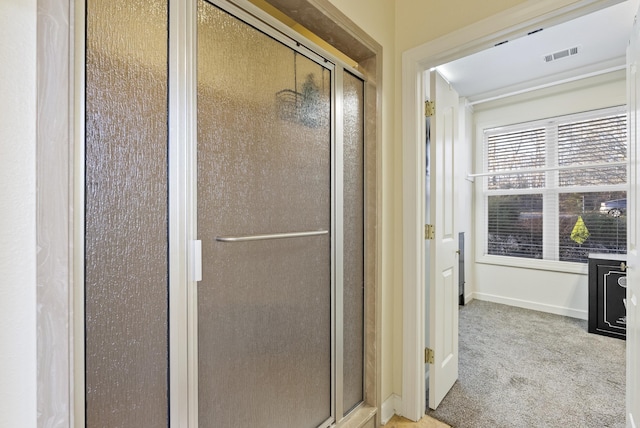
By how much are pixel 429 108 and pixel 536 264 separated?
10.2 ft

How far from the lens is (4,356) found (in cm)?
59

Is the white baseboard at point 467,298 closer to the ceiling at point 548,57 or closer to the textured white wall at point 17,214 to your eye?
the ceiling at point 548,57

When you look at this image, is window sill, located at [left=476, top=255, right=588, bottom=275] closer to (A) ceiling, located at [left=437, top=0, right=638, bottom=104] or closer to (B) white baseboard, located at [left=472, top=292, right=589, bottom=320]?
(B) white baseboard, located at [left=472, top=292, right=589, bottom=320]

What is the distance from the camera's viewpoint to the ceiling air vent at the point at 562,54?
9.46 feet

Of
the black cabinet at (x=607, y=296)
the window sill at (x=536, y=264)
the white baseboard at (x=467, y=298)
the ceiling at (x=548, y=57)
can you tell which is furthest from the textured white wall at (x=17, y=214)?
the window sill at (x=536, y=264)

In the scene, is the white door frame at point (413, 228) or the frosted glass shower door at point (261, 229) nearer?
the frosted glass shower door at point (261, 229)

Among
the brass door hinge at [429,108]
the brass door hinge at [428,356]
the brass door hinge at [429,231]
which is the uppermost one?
the brass door hinge at [429,108]

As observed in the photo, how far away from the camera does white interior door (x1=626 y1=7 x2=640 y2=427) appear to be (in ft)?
4.11

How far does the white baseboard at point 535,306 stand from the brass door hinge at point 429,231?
2.97 metres

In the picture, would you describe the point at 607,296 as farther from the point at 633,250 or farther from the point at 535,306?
the point at 633,250

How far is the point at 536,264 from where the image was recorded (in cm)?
377

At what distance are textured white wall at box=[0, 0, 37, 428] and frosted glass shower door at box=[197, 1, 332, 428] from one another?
15.9 inches

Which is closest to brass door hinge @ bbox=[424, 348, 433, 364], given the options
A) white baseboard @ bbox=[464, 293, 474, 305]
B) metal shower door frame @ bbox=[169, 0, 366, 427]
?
metal shower door frame @ bbox=[169, 0, 366, 427]

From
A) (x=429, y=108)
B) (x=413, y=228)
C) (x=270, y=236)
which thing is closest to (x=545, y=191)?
(x=429, y=108)
